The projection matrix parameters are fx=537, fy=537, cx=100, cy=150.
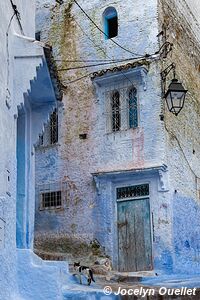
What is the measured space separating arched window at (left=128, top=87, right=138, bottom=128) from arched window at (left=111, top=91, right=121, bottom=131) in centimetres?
35

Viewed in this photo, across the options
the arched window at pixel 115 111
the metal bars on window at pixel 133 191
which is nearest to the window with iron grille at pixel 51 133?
the arched window at pixel 115 111

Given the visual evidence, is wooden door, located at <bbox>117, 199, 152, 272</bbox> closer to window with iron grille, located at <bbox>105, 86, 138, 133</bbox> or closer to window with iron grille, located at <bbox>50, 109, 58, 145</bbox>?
window with iron grille, located at <bbox>105, 86, 138, 133</bbox>

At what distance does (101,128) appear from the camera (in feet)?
51.6

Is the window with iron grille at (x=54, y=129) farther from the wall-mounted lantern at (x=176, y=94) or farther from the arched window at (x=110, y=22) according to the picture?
the wall-mounted lantern at (x=176, y=94)

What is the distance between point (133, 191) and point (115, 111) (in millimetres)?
2460

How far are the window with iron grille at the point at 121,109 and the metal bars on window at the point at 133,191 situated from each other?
5.66 ft

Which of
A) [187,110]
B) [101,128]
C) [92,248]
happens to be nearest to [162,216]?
[92,248]

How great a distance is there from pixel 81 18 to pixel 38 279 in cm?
1046

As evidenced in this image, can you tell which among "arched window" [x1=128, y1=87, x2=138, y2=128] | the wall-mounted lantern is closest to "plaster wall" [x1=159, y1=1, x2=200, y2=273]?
"arched window" [x1=128, y1=87, x2=138, y2=128]

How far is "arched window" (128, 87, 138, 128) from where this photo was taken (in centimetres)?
1539

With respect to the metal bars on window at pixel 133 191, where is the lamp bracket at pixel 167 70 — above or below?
above

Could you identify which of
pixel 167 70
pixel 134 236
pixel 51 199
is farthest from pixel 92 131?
pixel 134 236

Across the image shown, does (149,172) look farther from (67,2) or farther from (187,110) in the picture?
(67,2)

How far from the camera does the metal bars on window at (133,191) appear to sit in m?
14.8
